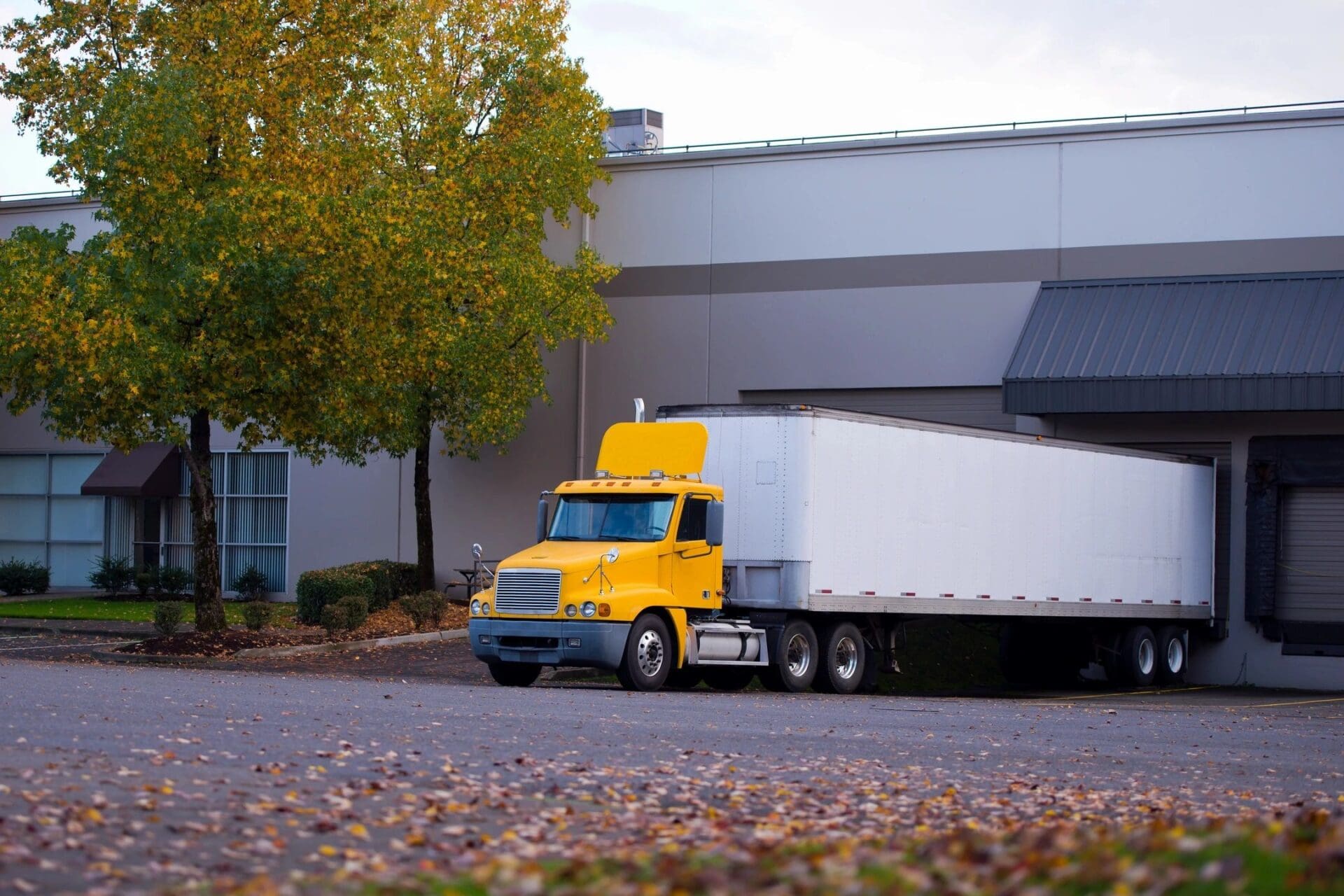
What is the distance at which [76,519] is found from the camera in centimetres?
4447

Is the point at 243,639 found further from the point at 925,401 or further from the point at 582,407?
the point at 925,401

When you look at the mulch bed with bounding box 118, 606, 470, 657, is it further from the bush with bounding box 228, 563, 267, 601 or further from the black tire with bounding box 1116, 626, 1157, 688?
the black tire with bounding box 1116, 626, 1157, 688

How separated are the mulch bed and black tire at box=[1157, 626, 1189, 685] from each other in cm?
1248

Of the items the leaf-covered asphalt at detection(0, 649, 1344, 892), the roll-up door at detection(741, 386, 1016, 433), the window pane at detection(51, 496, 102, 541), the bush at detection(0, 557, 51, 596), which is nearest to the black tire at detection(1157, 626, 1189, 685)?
the roll-up door at detection(741, 386, 1016, 433)

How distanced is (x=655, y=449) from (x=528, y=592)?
2.71 metres

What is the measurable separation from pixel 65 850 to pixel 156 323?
669 inches

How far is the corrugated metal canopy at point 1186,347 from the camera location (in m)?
29.1

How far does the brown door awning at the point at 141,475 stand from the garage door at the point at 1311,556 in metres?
26.2

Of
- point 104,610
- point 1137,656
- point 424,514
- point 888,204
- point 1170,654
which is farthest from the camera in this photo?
point 104,610

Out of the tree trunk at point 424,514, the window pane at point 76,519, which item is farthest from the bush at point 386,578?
the window pane at point 76,519

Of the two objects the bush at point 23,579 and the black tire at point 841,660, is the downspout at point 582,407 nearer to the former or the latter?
the black tire at point 841,660

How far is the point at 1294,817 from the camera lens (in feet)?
32.7

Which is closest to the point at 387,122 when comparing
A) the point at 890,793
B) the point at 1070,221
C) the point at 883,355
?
the point at 883,355

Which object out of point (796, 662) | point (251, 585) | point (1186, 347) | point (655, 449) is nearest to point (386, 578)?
point (251, 585)
